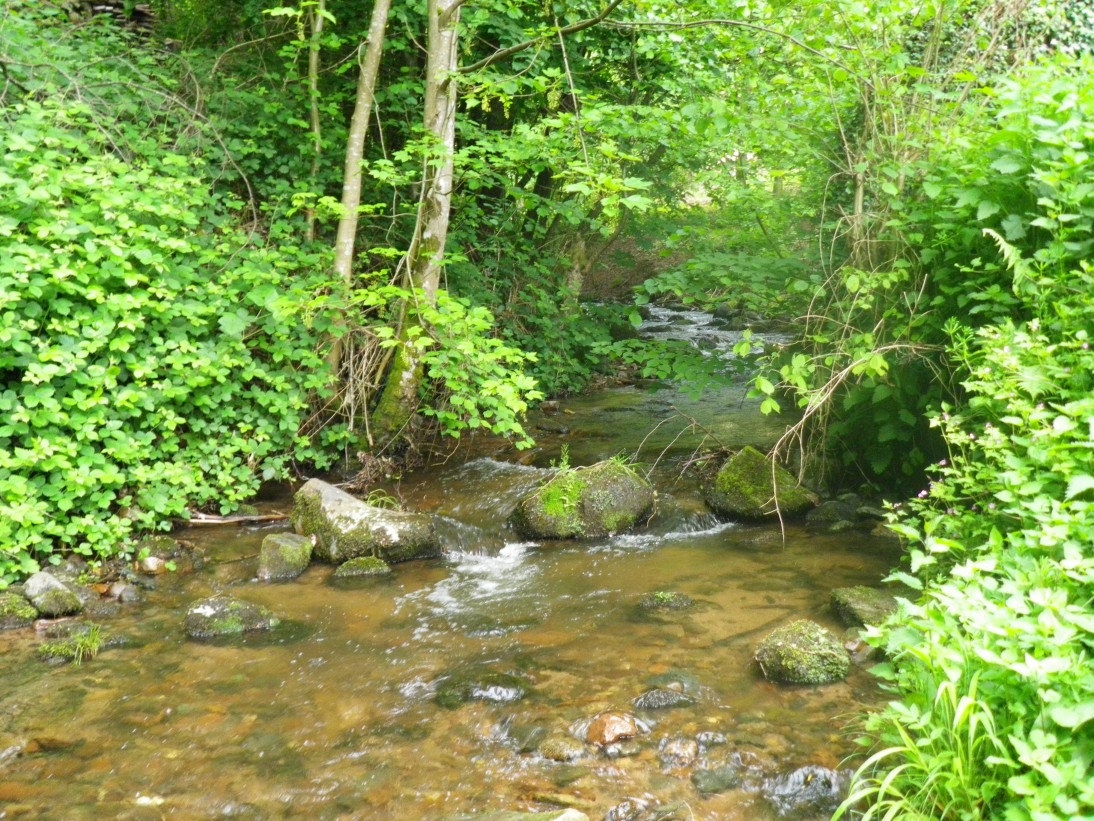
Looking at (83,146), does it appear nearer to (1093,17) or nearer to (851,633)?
(851,633)

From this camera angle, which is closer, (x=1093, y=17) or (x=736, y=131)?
(x=736, y=131)

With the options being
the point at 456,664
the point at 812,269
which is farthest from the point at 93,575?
the point at 812,269

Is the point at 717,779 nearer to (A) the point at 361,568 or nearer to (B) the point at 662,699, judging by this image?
(B) the point at 662,699

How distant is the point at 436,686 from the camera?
4629mm

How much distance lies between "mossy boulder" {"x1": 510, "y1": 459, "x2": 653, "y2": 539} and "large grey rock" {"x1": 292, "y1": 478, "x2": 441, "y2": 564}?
0.90 metres

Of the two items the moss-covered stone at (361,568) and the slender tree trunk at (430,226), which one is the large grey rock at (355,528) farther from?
the slender tree trunk at (430,226)

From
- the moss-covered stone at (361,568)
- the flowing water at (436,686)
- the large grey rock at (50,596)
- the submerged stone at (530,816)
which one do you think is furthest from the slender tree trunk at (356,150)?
the submerged stone at (530,816)

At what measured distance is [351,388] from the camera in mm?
7867

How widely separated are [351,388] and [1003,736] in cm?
631

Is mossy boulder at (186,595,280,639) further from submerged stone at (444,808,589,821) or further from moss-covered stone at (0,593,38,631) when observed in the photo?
submerged stone at (444,808,589,821)

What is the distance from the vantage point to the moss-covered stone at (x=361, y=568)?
6277 mm

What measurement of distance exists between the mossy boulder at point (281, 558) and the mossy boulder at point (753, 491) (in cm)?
370

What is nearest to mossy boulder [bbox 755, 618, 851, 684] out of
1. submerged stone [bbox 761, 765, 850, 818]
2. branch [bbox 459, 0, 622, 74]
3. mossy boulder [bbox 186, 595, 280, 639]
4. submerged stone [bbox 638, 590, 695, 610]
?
submerged stone [bbox 761, 765, 850, 818]

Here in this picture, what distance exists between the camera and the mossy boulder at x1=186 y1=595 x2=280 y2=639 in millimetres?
5227
